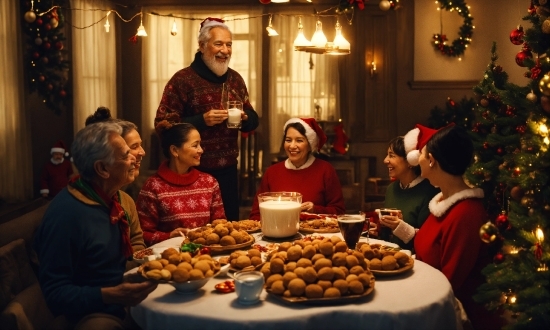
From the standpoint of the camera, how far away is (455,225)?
2.57 metres

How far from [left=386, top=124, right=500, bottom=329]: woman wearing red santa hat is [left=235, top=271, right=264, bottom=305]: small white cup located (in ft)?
3.28

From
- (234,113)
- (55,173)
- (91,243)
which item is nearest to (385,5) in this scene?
(234,113)

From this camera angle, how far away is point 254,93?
27.5 feet

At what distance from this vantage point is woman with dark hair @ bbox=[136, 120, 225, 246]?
3.20m

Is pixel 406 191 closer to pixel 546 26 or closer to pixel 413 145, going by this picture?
pixel 413 145

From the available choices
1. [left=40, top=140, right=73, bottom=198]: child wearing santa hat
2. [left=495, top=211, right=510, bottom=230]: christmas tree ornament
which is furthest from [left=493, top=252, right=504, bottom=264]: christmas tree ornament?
[left=40, top=140, right=73, bottom=198]: child wearing santa hat

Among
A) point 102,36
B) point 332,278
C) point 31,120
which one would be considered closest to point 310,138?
point 332,278

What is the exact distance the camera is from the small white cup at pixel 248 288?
1.86 meters

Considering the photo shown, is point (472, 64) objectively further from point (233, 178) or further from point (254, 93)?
point (233, 178)

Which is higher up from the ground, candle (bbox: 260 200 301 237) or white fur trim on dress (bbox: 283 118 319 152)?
white fur trim on dress (bbox: 283 118 319 152)

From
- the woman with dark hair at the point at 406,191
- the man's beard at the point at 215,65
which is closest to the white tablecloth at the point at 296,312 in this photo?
the woman with dark hair at the point at 406,191

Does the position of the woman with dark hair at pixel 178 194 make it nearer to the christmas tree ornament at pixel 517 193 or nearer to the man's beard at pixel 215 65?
the man's beard at pixel 215 65

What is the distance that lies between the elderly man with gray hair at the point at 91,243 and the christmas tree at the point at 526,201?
1.35 m

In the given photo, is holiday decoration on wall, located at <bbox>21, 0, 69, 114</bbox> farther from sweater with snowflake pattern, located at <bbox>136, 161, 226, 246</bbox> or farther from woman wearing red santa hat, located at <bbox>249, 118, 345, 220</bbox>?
sweater with snowflake pattern, located at <bbox>136, 161, 226, 246</bbox>
